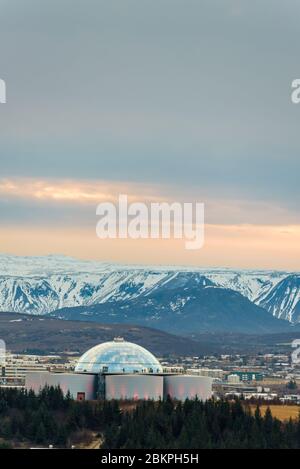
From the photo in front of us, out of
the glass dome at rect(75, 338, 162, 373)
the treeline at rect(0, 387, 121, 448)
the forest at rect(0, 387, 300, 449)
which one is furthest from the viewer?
the glass dome at rect(75, 338, 162, 373)

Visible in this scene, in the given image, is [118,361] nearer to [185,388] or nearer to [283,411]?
[185,388]

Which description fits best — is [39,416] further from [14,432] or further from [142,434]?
[142,434]

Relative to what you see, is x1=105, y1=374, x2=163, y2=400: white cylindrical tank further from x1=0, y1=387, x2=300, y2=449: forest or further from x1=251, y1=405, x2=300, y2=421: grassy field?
x1=0, y1=387, x2=300, y2=449: forest

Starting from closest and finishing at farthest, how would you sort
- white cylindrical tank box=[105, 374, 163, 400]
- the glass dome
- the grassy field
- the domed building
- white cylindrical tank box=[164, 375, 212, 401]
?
the grassy field
white cylindrical tank box=[105, 374, 163, 400]
the domed building
white cylindrical tank box=[164, 375, 212, 401]
the glass dome

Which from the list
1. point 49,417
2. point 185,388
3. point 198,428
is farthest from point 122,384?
point 198,428

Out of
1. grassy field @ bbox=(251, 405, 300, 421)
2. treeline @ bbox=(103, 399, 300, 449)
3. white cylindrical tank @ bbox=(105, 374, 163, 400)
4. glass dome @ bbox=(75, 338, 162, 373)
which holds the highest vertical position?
glass dome @ bbox=(75, 338, 162, 373)

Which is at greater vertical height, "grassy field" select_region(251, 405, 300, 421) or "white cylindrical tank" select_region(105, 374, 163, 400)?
"white cylindrical tank" select_region(105, 374, 163, 400)

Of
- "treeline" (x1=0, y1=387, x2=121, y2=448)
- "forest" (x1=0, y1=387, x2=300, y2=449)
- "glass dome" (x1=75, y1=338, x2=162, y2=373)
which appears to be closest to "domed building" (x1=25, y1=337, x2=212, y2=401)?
"glass dome" (x1=75, y1=338, x2=162, y2=373)

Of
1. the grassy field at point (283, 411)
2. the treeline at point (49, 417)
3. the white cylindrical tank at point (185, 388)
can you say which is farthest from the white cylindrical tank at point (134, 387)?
the grassy field at point (283, 411)

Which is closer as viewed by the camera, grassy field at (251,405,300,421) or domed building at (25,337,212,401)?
grassy field at (251,405,300,421)
